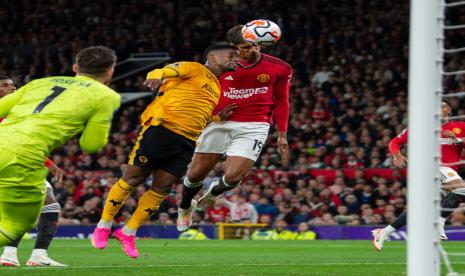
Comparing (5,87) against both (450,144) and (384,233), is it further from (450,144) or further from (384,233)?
(450,144)

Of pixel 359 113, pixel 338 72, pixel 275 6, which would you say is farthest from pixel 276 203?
pixel 275 6

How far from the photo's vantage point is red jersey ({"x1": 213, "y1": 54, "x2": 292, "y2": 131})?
11.2m

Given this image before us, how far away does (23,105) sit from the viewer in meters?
6.90

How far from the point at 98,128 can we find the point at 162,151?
249 centimetres

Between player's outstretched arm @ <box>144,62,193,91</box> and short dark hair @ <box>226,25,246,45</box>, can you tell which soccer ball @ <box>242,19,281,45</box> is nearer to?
short dark hair @ <box>226,25,246,45</box>

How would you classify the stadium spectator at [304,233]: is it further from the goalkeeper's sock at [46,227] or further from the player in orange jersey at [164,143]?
the goalkeeper's sock at [46,227]

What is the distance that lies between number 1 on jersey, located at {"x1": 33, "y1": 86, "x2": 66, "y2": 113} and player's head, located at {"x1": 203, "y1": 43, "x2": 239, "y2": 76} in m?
3.15

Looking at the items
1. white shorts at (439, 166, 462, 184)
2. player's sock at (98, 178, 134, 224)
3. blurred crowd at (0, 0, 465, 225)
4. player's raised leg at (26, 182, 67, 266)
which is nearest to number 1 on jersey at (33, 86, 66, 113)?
player's sock at (98, 178, 134, 224)

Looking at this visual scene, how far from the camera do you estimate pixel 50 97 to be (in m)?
6.88

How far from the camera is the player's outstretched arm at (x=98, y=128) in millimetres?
6828

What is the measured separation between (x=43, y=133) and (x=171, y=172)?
279 cm

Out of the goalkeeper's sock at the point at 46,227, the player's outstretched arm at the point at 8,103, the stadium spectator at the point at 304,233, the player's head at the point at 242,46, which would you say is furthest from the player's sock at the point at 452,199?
the player's outstretched arm at the point at 8,103

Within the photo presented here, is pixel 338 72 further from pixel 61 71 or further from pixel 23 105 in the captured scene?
pixel 23 105

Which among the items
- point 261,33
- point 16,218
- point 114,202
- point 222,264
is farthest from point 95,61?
point 261,33
